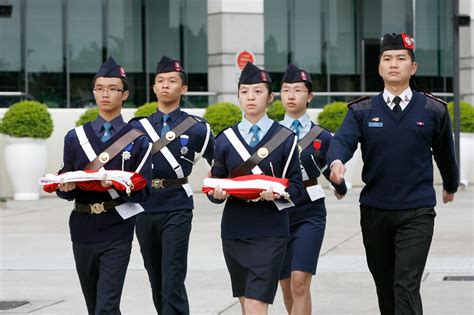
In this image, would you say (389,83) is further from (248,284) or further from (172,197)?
(172,197)

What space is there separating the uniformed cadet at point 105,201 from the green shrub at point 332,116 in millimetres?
20927

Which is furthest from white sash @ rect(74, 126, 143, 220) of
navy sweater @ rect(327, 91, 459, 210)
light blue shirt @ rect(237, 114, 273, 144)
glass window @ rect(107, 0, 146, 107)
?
glass window @ rect(107, 0, 146, 107)

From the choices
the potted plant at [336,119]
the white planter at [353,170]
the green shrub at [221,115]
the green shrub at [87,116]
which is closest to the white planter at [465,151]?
the white planter at [353,170]

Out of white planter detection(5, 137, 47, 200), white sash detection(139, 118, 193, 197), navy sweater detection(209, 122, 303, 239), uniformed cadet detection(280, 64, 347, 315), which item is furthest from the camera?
white planter detection(5, 137, 47, 200)

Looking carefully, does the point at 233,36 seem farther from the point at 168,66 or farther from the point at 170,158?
A: the point at 170,158

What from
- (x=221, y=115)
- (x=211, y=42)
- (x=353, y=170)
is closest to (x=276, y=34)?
(x=211, y=42)

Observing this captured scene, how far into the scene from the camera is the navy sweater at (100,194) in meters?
8.20

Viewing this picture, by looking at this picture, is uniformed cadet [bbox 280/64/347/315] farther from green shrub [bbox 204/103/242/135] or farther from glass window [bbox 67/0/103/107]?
glass window [bbox 67/0/103/107]

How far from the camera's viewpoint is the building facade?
99.8 ft

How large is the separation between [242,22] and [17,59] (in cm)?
557

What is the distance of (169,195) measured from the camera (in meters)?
9.78

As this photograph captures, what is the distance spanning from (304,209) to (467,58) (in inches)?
970

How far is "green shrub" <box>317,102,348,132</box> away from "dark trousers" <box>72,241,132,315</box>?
21.2 m

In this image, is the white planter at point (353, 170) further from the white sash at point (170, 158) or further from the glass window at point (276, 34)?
the white sash at point (170, 158)
